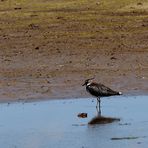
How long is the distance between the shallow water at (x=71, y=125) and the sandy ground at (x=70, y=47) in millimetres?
953

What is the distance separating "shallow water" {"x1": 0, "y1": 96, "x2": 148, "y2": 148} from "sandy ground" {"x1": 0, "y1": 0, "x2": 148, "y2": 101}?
3.13 feet

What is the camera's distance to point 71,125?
38.1 feet

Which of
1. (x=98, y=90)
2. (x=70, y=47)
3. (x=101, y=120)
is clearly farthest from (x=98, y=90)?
(x=70, y=47)

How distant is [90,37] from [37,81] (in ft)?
16.4

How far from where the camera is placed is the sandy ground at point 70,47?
15094 millimetres

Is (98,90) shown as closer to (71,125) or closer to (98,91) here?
(98,91)

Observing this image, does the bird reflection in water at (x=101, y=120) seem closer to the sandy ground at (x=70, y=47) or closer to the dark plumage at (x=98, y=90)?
the dark plumage at (x=98, y=90)

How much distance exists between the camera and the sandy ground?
15.1 m

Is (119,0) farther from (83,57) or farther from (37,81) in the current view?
(37,81)

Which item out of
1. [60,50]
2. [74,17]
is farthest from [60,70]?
[74,17]

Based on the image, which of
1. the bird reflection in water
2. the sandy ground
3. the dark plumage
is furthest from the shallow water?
the sandy ground

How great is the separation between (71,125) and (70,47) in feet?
24.0

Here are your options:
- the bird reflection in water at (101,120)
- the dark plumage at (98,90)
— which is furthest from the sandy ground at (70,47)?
the bird reflection in water at (101,120)

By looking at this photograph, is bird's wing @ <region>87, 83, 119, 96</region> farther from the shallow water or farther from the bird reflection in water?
the bird reflection in water
